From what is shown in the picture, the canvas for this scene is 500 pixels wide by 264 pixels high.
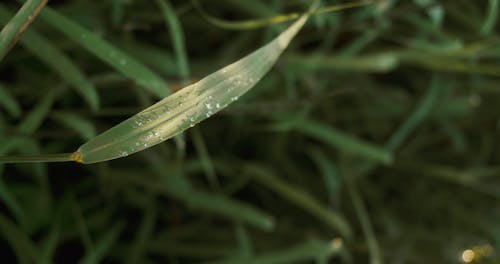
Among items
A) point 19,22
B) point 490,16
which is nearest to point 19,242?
point 19,22

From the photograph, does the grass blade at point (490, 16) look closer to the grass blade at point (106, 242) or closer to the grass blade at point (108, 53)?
the grass blade at point (108, 53)

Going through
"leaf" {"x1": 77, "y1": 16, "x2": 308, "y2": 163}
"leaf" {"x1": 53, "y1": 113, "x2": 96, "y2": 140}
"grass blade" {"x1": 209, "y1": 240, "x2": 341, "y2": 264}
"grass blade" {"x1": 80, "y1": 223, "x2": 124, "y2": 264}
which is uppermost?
"leaf" {"x1": 53, "y1": 113, "x2": 96, "y2": 140}

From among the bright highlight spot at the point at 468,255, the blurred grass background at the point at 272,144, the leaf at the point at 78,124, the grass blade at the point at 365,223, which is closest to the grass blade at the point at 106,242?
Result: the blurred grass background at the point at 272,144

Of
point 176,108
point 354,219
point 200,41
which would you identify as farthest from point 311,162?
point 176,108

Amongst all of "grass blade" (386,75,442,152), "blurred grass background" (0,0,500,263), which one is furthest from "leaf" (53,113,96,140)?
"grass blade" (386,75,442,152)

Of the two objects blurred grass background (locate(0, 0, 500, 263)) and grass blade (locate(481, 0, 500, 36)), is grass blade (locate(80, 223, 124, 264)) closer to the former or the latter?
blurred grass background (locate(0, 0, 500, 263))

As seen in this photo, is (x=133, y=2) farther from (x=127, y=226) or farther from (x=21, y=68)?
(x=127, y=226)
